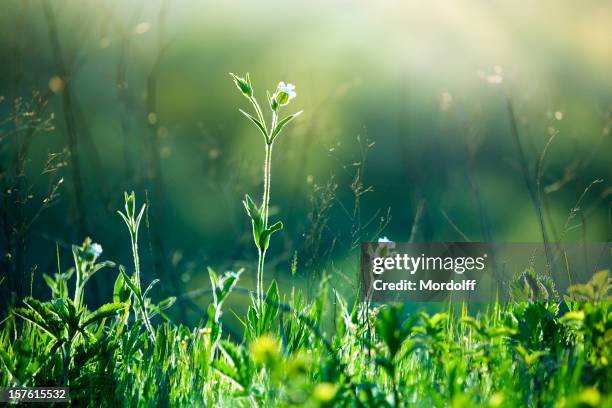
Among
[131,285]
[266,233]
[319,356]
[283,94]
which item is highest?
[283,94]

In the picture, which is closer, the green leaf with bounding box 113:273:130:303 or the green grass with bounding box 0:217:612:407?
the green grass with bounding box 0:217:612:407

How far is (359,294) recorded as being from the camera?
4.76 feet

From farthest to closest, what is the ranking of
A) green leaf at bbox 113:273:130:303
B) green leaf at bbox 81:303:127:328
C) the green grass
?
1. green leaf at bbox 113:273:130:303
2. green leaf at bbox 81:303:127:328
3. the green grass

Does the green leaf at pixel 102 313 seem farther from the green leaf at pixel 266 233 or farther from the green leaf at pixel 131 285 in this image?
the green leaf at pixel 266 233

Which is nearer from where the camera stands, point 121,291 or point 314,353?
point 314,353

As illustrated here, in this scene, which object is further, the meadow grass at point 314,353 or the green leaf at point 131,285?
A: the green leaf at point 131,285

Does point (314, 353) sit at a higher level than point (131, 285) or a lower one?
lower

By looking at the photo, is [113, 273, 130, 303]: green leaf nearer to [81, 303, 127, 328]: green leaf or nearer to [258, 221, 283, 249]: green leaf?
[81, 303, 127, 328]: green leaf

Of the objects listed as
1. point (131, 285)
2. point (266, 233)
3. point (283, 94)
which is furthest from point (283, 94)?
point (131, 285)

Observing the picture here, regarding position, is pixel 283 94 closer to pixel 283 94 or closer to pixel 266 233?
pixel 283 94

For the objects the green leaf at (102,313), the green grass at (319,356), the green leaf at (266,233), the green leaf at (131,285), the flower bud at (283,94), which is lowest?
the green grass at (319,356)

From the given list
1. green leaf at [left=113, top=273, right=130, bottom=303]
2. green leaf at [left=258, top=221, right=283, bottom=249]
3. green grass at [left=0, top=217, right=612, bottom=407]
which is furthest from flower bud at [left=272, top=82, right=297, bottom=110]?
green leaf at [left=113, top=273, right=130, bottom=303]

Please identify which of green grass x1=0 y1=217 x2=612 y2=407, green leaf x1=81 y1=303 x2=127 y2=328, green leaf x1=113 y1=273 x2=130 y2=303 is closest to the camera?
green grass x1=0 y1=217 x2=612 y2=407

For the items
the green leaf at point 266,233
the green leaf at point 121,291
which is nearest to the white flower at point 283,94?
the green leaf at point 266,233
